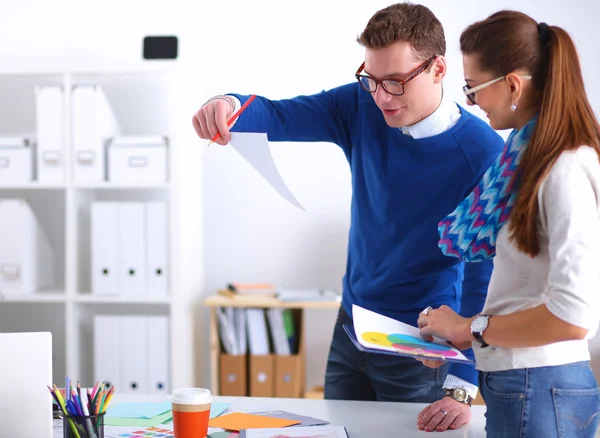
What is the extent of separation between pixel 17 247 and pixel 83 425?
7.53 ft

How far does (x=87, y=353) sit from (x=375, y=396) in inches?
83.1

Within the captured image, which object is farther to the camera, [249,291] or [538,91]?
[249,291]

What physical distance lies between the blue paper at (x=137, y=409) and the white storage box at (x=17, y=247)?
1.92 meters

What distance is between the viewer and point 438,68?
1480 millimetres

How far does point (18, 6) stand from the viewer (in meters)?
3.58

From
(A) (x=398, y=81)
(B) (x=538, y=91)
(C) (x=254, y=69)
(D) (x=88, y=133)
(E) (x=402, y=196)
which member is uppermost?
(C) (x=254, y=69)

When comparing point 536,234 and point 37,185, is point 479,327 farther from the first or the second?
point 37,185

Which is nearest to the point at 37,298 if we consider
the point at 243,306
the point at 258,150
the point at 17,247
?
the point at 17,247

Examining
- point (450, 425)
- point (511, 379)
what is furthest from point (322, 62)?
point (511, 379)

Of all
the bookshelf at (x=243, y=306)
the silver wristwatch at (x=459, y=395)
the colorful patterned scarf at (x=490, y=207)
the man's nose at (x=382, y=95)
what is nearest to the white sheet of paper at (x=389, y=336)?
the colorful patterned scarf at (x=490, y=207)

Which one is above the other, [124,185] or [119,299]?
[124,185]

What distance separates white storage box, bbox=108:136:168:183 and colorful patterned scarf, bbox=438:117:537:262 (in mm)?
2209

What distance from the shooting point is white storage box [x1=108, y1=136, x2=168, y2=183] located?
3096 mm

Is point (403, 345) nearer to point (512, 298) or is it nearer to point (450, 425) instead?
point (512, 298)
